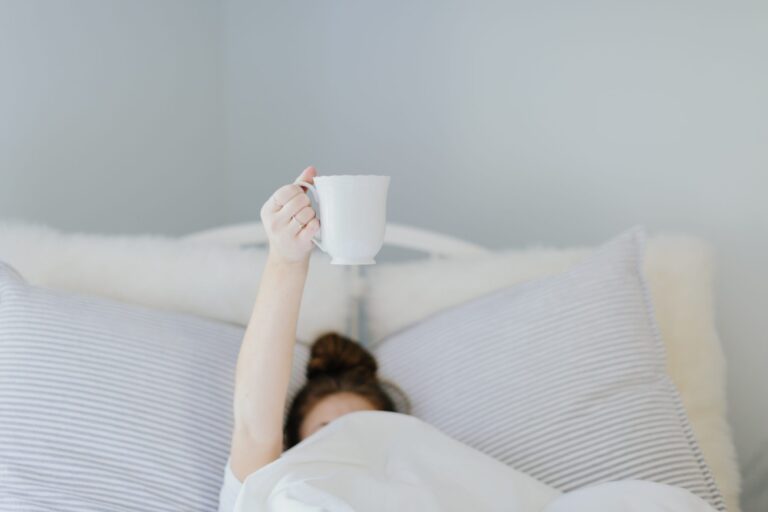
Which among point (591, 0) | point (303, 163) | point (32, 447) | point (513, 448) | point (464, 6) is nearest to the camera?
point (32, 447)

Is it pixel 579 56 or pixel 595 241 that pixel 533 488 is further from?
pixel 579 56

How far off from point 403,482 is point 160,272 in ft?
1.96

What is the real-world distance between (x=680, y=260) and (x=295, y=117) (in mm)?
992

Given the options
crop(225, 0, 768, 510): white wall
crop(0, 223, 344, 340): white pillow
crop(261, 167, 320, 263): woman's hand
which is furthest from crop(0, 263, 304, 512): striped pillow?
crop(225, 0, 768, 510): white wall

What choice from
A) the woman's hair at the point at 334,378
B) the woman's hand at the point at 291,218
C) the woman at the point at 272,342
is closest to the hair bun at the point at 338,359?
the woman's hair at the point at 334,378

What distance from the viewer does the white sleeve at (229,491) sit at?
1.15 meters

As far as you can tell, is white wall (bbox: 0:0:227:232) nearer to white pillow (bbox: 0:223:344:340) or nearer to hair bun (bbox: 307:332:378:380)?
white pillow (bbox: 0:223:344:340)

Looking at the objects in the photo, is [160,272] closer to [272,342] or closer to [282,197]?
[272,342]

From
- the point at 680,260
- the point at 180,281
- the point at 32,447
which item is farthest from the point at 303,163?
the point at 32,447

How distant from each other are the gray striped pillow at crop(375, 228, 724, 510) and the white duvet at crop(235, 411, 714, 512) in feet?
0.35

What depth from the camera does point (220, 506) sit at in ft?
3.84

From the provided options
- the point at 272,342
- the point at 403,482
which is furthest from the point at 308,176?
the point at 403,482

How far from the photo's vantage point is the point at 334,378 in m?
1.37

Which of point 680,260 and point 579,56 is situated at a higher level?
point 579,56
